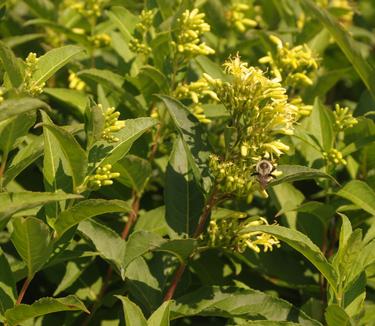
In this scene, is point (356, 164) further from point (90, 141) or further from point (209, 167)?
point (90, 141)

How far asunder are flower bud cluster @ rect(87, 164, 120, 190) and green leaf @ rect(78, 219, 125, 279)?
16cm

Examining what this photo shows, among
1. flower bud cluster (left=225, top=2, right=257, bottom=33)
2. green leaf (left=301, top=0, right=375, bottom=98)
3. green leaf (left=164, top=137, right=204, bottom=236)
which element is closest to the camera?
green leaf (left=164, top=137, right=204, bottom=236)

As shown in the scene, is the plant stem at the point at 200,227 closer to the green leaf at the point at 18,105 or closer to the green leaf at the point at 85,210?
Result: the green leaf at the point at 85,210

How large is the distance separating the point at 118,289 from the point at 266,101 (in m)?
1.02

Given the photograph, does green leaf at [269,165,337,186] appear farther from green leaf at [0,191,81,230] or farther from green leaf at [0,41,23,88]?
green leaf at [0,41,23,88]

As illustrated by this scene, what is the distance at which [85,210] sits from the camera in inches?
96.0

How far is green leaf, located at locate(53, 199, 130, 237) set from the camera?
7.85ft

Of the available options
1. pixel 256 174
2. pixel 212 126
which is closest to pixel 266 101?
pixel 256 174

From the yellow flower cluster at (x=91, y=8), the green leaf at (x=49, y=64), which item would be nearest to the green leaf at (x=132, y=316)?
the green leaf at (x=49, y=64)

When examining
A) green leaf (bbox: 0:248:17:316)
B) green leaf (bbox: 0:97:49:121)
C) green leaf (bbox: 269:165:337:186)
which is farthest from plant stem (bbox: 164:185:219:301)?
green leaf (bbox: 0:97:49:121)

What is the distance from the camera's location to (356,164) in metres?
3.68

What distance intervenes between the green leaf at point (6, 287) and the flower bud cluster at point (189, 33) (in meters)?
1.16

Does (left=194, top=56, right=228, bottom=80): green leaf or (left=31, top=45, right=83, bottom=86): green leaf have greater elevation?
(left=31, top=45, right=83, bottom=86): green leaf

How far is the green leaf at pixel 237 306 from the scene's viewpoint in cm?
272
